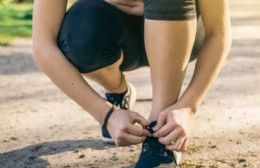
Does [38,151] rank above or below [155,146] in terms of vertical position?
below

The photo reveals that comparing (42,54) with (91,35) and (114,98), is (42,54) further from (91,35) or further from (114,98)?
(114,98)

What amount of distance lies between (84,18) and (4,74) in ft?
5.55

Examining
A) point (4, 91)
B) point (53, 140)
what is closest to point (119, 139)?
point (53, 140)

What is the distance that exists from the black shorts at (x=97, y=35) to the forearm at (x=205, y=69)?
0.11m

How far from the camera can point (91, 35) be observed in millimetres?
1561

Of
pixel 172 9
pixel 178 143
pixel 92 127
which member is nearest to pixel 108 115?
pixel 178 143

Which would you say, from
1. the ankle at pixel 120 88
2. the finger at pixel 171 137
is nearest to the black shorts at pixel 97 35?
the ankle at pixel 120 88

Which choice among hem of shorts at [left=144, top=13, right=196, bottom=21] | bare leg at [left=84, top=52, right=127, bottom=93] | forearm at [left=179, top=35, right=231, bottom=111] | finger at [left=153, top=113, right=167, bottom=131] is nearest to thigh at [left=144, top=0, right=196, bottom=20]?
hem of shorts at [left=144, top=13, right=196, bottom=21]

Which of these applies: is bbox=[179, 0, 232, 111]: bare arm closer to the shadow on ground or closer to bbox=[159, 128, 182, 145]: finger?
bbox=[159, 128, 182, 145]: finger

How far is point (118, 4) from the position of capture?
1680mm

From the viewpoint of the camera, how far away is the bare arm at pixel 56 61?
1.43 metres

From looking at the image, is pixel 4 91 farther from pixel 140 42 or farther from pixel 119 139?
pixel 119 139

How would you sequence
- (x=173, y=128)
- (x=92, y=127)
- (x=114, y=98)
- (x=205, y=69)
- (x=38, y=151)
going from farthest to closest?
(x=92, y=127) < (x=114, y=98) < (x=38, y=151) < (x=205, y=69) < (x=173, y=128)

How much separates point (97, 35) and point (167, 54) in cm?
27
